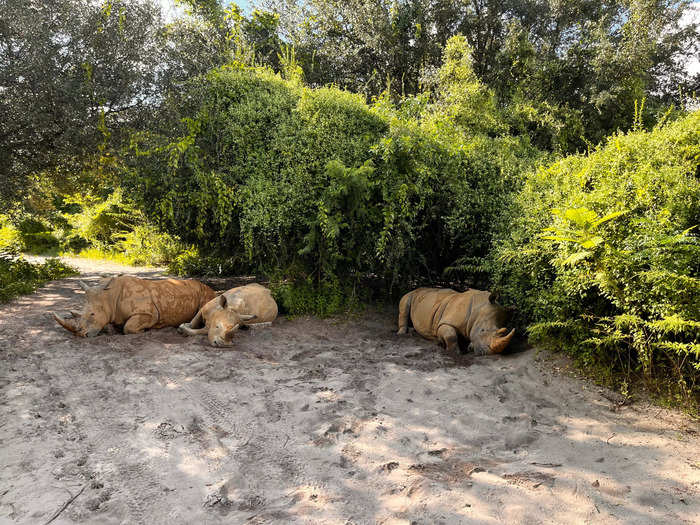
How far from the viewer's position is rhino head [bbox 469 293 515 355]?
505 centimetres

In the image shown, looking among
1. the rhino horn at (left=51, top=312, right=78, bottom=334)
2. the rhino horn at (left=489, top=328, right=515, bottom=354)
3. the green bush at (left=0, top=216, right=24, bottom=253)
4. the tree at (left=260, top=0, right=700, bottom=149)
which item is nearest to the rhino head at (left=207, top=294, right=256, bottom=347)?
the rhino horn at (left=51, top=312, right=78, bottom=334)

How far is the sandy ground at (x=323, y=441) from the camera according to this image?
2.52 metres

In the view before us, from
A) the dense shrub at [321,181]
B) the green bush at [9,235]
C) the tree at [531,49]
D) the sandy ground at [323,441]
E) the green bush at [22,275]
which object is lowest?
the sandy ground at [323,441]

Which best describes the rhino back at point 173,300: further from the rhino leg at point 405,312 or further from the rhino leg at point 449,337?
the rhino leg at point 449,337

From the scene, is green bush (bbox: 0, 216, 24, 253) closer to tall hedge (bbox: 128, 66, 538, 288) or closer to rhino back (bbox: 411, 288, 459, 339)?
tall hedge (bbox: 128, 66, 538, 288)

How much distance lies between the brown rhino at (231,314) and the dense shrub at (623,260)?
3725mm

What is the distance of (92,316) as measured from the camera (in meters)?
5.73

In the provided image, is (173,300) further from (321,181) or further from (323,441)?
(323,441)

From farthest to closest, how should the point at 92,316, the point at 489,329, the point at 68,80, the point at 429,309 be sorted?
the point at 68,80 < the point at 429,309 < the point at 92,316 < the point at 489,329

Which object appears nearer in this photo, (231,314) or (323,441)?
(323,441)

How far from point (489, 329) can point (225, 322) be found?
365cm

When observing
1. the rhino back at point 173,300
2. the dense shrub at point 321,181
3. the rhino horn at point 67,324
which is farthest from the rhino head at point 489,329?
the rhino horn at point 67,324

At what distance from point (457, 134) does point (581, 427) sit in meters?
5.76

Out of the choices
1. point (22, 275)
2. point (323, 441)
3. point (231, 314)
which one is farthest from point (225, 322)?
point (22, 275)
